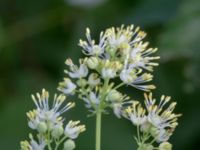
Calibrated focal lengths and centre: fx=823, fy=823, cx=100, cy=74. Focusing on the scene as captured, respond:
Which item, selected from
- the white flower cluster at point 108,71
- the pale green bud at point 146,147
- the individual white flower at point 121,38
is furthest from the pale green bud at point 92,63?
the pale green bud at point 146,147

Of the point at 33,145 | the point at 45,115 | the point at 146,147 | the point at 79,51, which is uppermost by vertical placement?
the point at 79,51

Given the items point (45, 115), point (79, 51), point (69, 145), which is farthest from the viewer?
point (79, 51)

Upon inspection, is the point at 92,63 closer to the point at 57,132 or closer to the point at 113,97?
the point at 113,97

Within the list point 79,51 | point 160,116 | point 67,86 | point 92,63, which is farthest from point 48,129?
point 79,51

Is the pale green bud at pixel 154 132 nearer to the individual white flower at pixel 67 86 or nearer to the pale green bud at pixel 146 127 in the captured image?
the pale green bud at pixel 146 127

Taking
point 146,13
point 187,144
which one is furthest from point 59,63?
point 187,144

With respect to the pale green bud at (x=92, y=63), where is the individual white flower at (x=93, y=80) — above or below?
below
